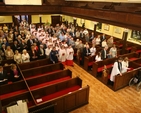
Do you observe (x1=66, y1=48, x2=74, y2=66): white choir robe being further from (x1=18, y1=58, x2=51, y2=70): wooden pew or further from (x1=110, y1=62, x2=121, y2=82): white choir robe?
(x1=110, y1=62, x2=121, y2=82): white choir robe

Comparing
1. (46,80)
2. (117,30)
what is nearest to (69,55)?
(46,80)

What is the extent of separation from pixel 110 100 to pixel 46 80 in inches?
121

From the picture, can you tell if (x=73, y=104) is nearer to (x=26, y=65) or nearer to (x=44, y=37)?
(x=26, y=65)

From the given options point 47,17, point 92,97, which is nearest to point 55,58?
point 92,97

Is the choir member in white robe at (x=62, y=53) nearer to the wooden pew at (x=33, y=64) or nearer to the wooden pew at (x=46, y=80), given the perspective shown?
the wooden pew at (x=33, y=64)

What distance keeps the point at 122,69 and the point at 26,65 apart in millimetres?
5025

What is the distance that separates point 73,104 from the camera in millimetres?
5828

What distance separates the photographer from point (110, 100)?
6.55m

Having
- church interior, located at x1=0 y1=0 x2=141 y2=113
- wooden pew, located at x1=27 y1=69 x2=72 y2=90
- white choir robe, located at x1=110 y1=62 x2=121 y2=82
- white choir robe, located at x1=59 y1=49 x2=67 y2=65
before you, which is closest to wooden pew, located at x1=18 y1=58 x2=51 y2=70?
church interior, located at x1=0 y1=0 x2=141 y2=113

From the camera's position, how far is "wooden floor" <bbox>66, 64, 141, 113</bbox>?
600 cm

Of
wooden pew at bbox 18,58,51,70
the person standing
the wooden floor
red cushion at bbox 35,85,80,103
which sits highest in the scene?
the person standing

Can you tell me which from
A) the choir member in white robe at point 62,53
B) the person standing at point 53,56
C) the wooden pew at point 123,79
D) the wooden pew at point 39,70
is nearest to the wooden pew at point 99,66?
the wooden pew at point 123,79

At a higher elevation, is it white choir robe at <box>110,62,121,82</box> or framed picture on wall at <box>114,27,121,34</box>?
framed picture on wall at <box>114,27,121,34</box>

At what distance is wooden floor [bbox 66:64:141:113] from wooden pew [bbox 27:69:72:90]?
1.40 meters
